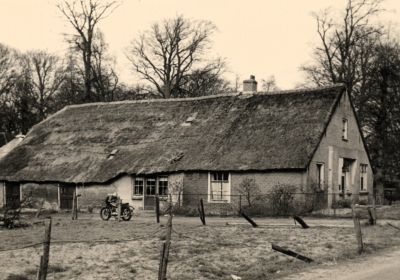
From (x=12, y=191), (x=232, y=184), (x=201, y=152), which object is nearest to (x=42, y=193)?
(x=12, y=191)

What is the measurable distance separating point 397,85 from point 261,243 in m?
31.1

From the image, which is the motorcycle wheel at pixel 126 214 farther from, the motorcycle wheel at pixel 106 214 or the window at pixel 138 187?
the window at pixel 138 187

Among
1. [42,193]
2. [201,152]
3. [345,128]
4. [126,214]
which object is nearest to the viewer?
[126,214]

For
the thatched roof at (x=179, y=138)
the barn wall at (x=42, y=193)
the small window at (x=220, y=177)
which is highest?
the thatched roof at (x=179, y=138)

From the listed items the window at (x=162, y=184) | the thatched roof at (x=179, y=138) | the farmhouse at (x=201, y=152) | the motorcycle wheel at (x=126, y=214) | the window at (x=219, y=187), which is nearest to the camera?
the motorcycle wheel at (x=126, y=214)

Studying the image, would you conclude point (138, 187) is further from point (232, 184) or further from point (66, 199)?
point (232, 184)

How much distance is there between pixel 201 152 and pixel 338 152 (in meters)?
7.48

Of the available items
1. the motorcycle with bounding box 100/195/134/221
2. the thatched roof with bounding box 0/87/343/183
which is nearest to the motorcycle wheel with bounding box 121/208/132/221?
the motorcycle with bounding box 100/195/134/221

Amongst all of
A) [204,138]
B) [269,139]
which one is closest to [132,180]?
[204,138]

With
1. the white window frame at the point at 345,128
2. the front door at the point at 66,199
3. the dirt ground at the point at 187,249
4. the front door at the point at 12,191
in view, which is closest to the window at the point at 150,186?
the front door at the point at 66,199

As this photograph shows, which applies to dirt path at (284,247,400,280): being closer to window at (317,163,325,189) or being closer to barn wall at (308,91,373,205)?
barn wall at (308,91,373,205)

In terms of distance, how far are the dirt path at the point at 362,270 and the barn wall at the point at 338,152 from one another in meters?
14.8

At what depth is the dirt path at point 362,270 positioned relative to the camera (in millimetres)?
12398

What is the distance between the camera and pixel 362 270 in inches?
524
